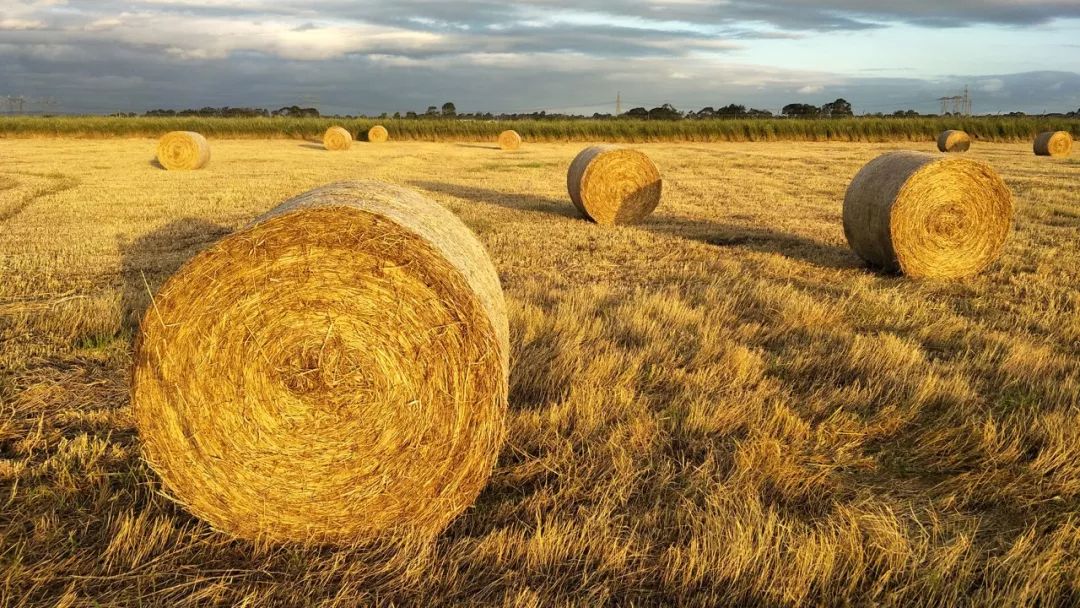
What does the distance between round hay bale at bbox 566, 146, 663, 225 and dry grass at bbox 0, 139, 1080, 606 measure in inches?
154

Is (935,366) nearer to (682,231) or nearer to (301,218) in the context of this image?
(301,218)

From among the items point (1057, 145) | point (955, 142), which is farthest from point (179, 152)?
point (1057, 145)

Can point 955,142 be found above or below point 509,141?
above

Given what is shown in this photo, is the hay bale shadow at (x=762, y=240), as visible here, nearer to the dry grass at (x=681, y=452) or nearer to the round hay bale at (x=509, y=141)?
the dry grass at (x=681, y=452)

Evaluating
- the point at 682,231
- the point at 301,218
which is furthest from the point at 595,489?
the point at 682,231

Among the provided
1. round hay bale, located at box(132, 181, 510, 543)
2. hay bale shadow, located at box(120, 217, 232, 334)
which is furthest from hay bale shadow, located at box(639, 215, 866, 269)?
round hay bale, located at box(132, 181, 510, 543)

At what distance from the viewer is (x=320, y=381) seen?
321 centimetres

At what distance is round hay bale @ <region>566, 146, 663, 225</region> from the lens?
41.0 ft

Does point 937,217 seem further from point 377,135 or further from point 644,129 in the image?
point 644,129

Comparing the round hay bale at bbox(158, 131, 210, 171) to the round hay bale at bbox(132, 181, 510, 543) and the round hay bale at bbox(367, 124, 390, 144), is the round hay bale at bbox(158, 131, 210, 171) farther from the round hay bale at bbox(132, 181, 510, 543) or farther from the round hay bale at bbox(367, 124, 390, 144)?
the round hay bale at bbox(132, 181, 510, 543)

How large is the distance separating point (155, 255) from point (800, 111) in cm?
5039

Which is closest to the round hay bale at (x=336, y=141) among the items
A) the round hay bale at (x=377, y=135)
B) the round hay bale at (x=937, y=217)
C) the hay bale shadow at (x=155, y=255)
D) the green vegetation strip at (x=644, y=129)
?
the round hay bale at (x=377, y=135)

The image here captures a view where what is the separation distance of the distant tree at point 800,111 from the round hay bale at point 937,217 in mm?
42056

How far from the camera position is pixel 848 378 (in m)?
5.00
